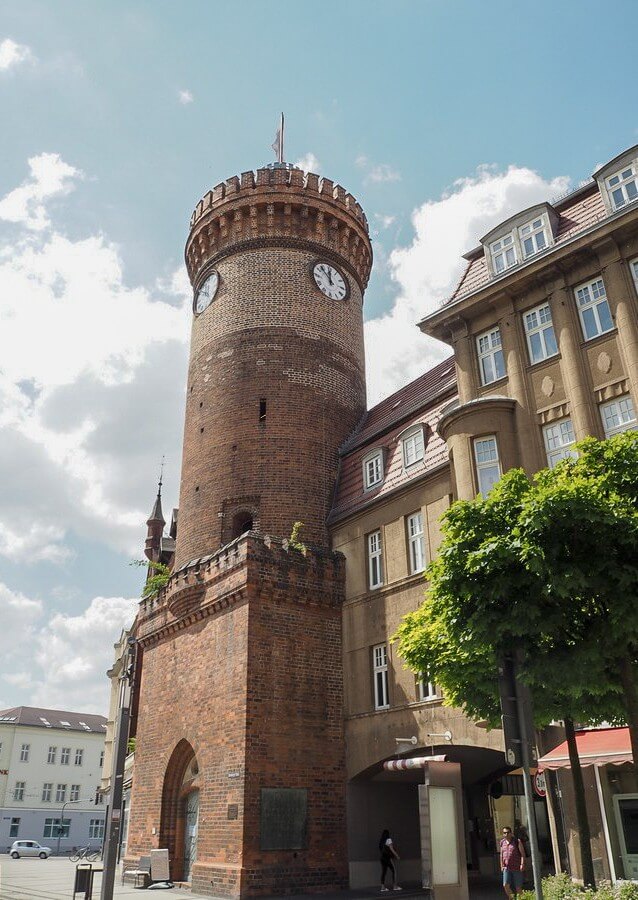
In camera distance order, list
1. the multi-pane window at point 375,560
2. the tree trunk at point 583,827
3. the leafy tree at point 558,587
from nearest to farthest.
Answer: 1. the tree trunk at point 583,827
2. the leafy tree at point 558,587
3. the multi-pane window at point 375,560

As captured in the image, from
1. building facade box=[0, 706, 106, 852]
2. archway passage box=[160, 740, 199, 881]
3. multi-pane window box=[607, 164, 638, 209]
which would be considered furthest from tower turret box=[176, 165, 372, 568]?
building facade box=[0, 706, 106, 852]

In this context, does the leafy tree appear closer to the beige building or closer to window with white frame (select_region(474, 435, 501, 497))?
the beige building

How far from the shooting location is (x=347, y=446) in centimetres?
2745

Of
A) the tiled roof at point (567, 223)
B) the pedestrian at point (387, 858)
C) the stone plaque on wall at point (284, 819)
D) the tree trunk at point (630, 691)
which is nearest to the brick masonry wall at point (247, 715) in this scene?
the stone plaque on wall at point (284, 819)

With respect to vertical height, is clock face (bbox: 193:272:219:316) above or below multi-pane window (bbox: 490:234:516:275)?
above

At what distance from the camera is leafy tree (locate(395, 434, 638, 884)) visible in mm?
11562

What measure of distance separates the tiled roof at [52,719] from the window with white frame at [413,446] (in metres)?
59.9

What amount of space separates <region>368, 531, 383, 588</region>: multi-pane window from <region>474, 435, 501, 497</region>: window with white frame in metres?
5.34

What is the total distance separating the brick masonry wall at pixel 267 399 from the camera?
26.0 m

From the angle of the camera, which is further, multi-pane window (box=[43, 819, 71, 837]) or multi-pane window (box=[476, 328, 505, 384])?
multi-pane window (box=[43, 819, 71, 837])

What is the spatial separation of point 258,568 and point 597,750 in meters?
10.5

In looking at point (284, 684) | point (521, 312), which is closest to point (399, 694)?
point (284, 684)

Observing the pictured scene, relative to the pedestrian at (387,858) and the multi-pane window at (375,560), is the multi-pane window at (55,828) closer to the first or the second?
the pedestrian at (387,858)

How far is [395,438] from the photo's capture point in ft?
80.3
